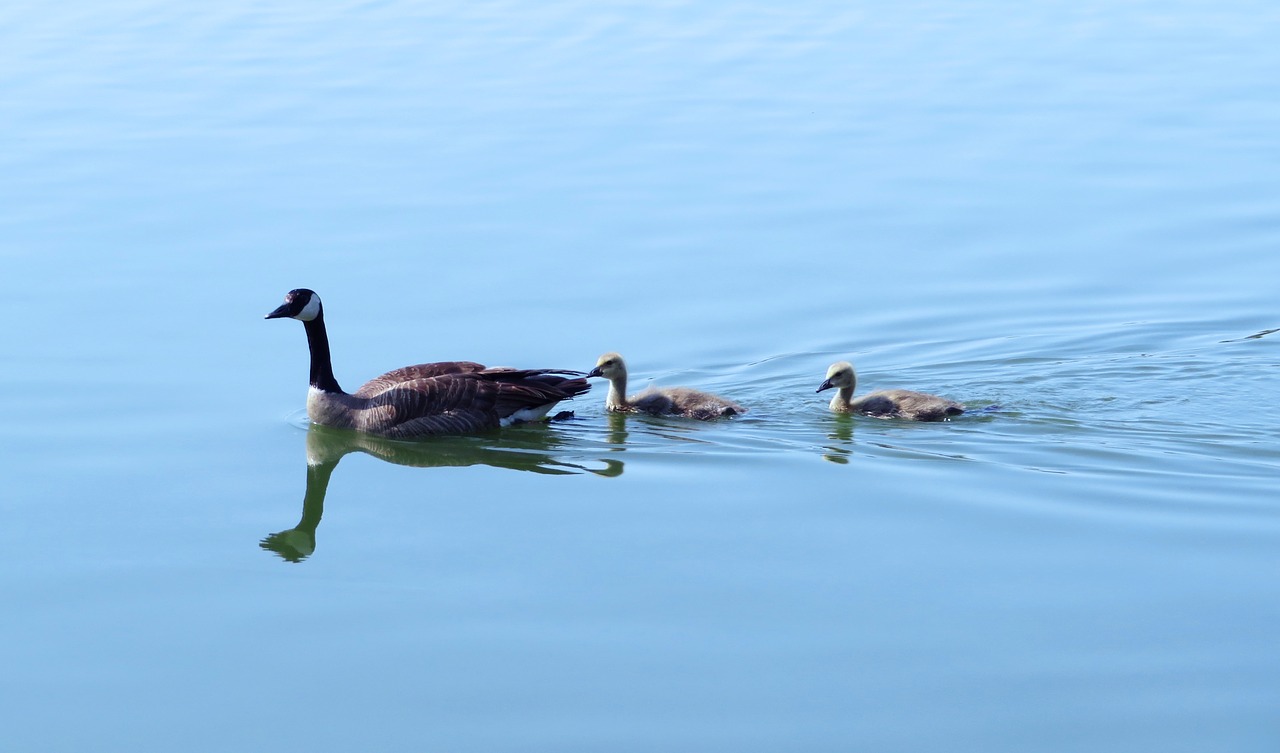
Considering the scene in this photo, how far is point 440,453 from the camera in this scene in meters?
12.8

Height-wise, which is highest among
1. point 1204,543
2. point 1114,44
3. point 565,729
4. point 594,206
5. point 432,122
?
point 1114,44

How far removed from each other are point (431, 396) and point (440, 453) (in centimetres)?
54

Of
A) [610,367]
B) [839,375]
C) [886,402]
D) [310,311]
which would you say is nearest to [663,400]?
[610,367]

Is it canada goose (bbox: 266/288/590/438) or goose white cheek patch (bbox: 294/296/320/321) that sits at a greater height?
goose white cheek patch (bbox: 294/296/320/321)

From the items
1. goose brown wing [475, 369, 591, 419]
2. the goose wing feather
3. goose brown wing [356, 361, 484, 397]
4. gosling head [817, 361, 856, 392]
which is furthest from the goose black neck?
gosling head [817, 361, 856, 392]

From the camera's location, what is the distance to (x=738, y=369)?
46.0 ft

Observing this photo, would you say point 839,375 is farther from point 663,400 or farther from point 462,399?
point 462,399

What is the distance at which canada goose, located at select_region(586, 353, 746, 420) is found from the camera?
1308 cm

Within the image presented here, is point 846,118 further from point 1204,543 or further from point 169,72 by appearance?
point 1204,543

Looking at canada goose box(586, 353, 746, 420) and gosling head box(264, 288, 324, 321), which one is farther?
gosling head box(264, 288, 324, 321)

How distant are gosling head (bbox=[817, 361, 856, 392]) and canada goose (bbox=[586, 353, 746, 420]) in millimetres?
726

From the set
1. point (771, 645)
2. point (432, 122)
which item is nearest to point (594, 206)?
point (432, 122)

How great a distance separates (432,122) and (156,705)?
14.7 m

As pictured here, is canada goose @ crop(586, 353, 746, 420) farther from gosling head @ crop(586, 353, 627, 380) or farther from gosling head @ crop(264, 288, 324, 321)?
gosling head @ crop(264, 288, 324, 321)
